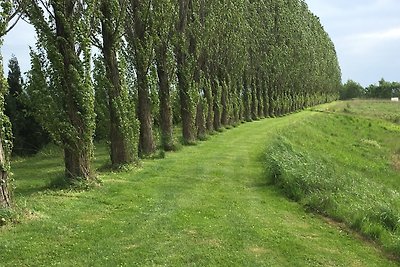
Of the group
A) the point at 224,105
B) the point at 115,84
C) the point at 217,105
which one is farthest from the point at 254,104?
the point at 115,84

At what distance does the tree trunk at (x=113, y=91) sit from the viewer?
14.6 m

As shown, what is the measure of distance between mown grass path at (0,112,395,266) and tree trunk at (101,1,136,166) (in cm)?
163

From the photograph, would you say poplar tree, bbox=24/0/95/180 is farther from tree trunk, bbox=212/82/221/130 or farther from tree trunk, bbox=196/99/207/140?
tree trunk, bbox=212/82/221/130

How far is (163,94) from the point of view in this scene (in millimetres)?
20703

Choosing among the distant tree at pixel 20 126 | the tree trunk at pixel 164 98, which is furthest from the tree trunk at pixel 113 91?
the distant tree at pixel 20 126

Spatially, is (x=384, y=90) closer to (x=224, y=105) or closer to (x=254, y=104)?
(x=254, y=104)

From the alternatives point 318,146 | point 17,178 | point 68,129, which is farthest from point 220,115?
point 68,129

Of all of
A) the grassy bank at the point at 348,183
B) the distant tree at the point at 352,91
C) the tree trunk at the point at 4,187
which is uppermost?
the distant tree at the point at 352,91

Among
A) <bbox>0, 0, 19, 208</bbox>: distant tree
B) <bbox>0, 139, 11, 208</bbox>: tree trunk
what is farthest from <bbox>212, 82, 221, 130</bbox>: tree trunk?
<bbox>0, 139, 11, 208</bbox>: tree trunk

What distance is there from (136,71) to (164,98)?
2.97 meters

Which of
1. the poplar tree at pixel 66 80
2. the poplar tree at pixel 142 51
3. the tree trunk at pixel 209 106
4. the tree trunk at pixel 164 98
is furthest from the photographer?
the tree trunk at pixel 209 106

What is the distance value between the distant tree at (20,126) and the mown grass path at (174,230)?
10829 millimetres

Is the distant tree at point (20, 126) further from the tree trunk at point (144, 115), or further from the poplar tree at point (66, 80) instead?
the poplar tree at point (66, 80)

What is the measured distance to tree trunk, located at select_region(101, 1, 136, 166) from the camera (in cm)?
1465
